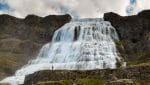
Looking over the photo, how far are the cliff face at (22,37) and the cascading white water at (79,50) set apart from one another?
32.7 ft

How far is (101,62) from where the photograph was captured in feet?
423

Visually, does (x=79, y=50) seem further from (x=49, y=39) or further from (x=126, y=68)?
Answer: (x=126, y=68)

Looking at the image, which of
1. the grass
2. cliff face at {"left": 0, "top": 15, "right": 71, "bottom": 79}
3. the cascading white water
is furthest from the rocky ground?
the cascading white water

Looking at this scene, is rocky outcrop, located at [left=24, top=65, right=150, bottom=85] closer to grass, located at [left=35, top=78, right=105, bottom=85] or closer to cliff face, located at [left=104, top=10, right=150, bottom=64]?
grass, located at [left=35, top=78, right=105, bottom=85]

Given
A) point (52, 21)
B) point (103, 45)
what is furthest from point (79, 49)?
point (52, 21)

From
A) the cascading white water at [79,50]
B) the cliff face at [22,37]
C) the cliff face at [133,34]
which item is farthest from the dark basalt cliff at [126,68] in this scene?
the cliff face at [22,37]

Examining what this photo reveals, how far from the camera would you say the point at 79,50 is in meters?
142

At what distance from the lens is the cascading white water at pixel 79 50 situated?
12938cm

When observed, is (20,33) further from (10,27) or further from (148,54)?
(148,54)

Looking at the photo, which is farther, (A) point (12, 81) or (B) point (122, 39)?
(B) point (122, 39)

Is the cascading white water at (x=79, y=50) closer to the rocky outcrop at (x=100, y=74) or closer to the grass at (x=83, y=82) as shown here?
the rocky outcrop at (x=100, y=74)

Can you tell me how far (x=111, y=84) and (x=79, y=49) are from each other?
201 ft

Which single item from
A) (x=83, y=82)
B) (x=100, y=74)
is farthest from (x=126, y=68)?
(x=83, y=82)

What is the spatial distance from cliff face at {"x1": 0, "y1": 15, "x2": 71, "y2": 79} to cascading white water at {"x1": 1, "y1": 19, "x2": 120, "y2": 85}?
998 centimetres
